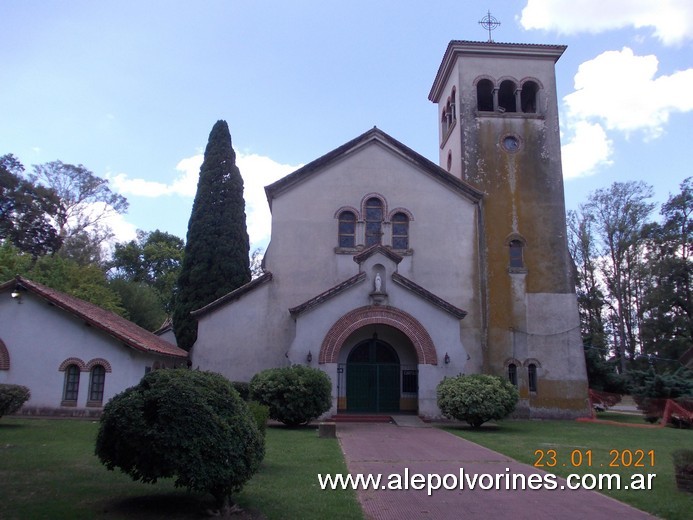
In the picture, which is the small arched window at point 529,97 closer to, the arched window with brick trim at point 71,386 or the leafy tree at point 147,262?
the arched window with brick trim at point 71,386

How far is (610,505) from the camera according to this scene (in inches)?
379

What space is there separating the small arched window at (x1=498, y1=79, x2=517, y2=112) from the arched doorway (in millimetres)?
15015

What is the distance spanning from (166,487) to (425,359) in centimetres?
1444

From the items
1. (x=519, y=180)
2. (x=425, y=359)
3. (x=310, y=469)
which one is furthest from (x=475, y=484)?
(x=519, y=180)

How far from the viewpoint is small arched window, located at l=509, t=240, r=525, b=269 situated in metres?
27.8

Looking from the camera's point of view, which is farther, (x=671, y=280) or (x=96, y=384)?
(x=671, y=280)

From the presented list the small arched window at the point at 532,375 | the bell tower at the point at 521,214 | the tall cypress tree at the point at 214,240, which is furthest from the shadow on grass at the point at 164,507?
the tall cypress tree at the point at 214,240

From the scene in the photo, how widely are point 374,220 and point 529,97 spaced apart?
11481 mm

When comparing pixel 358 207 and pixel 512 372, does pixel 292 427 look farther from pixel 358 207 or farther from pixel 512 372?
pixel 512 372

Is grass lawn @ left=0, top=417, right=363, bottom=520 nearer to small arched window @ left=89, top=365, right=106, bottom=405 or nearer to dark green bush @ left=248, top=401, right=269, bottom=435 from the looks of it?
dark green bush @ left=248, top=401, right=269, bottom=435

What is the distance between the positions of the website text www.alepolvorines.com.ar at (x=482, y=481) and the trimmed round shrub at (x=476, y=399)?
8693mm

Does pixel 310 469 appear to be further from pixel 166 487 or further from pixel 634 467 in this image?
pixel 634 467

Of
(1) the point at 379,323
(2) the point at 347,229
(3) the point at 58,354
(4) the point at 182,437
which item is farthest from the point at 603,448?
(3) the point at 58,354

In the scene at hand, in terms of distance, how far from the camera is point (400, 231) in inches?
1067
